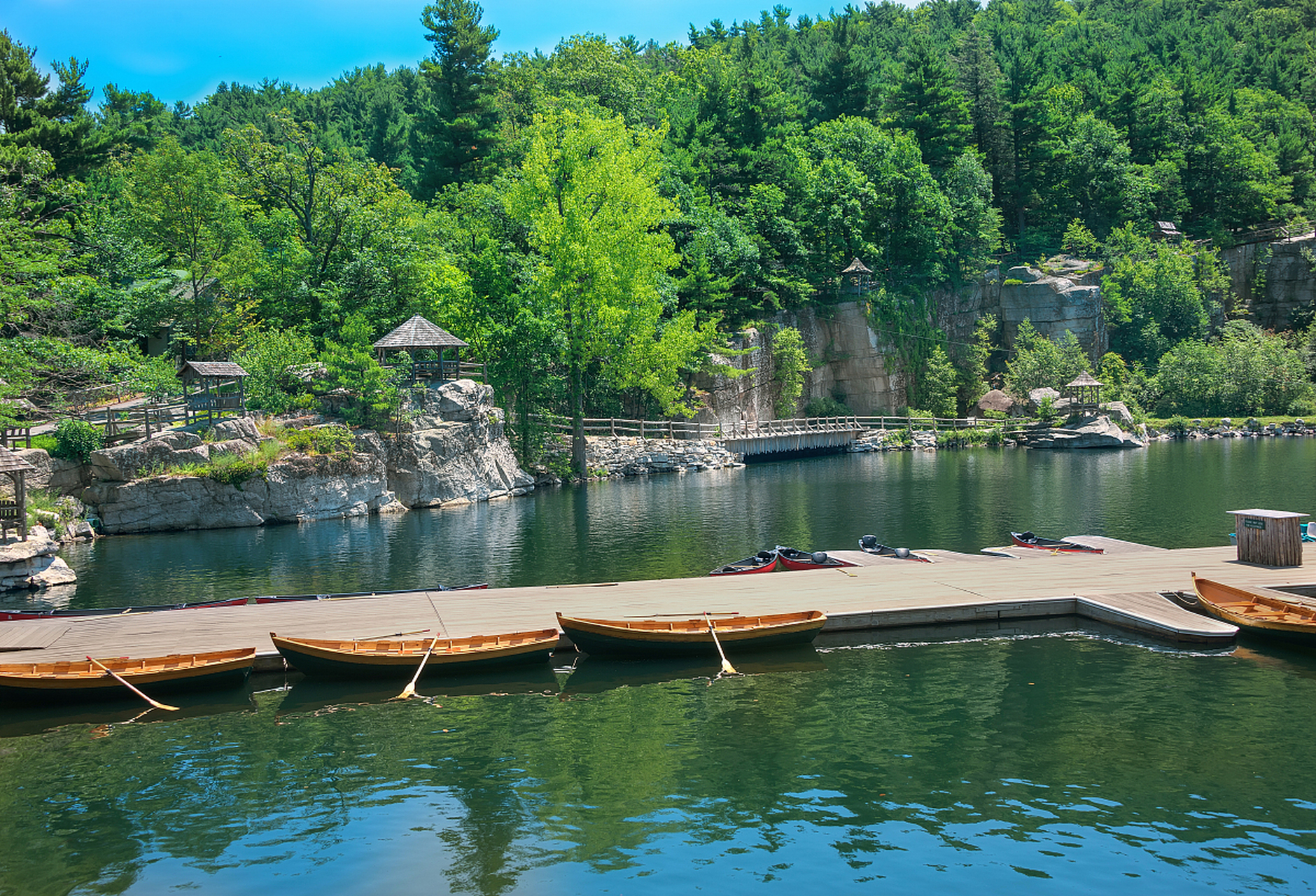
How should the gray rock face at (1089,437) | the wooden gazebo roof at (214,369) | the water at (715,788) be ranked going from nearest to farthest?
1. the water at (715,788)
2. the wooden gazebo roof at (214,369)
3. the gray rock face at (1089,437)

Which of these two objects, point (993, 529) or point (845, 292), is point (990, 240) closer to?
point (845, 292)

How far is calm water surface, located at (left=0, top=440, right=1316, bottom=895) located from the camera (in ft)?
27.6

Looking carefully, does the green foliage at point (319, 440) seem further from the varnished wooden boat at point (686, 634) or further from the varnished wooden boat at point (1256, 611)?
the varnished wooden boat at point (1256, 611)

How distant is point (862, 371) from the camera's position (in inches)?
2542

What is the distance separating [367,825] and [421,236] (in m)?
43.6

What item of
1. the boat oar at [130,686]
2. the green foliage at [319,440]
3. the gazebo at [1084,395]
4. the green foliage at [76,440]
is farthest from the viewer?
the gazebo at [1084,395]

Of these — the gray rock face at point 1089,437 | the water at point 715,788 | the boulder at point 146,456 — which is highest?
the boulder at point 146,456

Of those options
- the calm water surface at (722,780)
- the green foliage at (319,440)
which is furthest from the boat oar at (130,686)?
the green foliage at (319,440)

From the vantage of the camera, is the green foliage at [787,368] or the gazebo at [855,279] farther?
the gazebo at [855,279]

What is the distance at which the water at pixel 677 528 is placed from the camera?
74.5ft

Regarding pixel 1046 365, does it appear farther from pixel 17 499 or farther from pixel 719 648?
pixel 17 499

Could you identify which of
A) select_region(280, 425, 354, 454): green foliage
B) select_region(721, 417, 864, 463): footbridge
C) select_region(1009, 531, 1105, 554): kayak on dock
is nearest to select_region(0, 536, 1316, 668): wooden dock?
select_region(1009, 531, 1105, 554): kayak on dock

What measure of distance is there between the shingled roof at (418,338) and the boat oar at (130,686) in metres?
26.9

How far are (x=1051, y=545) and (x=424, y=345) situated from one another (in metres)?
27.4
